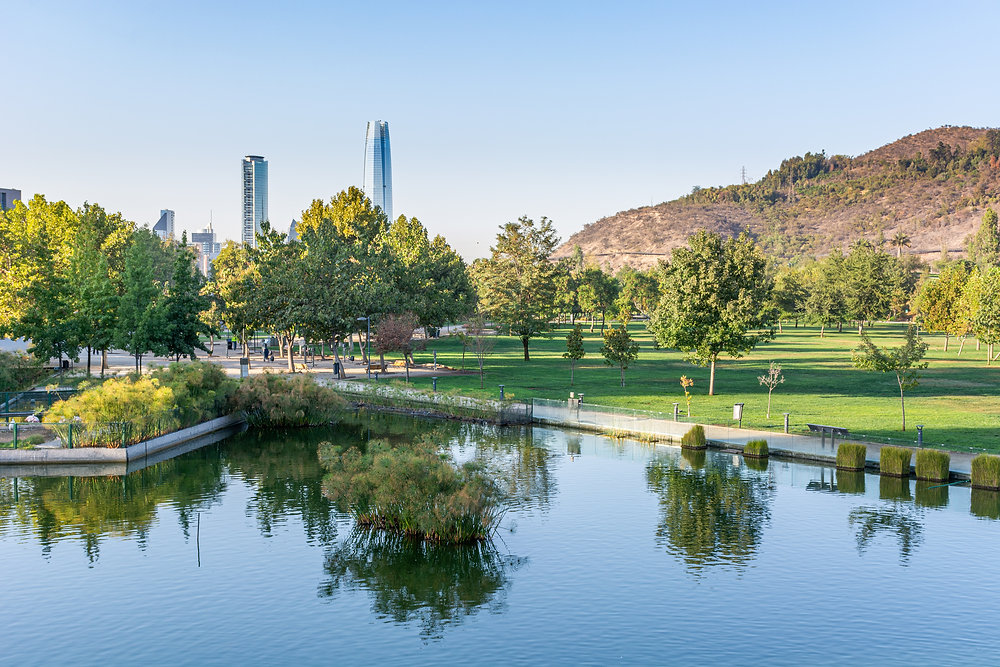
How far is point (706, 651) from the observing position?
66.7 ft

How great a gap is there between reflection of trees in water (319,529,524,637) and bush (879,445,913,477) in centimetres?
1820

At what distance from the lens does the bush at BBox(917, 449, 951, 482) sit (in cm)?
3538

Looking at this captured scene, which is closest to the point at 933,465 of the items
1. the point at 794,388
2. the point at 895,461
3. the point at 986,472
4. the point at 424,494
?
the point at 895,461

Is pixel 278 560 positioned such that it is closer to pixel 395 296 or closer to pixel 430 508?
pixel 430 508

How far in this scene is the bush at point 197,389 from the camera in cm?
4719

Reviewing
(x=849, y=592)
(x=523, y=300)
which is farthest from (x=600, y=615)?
(x=523, y=300)

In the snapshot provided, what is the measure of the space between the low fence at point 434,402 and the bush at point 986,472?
23.5 meters

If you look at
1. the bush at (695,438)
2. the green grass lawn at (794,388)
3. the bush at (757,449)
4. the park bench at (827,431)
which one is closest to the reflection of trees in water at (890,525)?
the park bench at (827,431)

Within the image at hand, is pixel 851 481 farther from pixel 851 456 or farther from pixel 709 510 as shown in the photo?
pixel 709 510

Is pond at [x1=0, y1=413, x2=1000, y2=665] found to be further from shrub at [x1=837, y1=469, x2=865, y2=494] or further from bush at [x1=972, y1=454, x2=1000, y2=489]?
bush at [x1=972, y1=454, x2=1000, y2=489]

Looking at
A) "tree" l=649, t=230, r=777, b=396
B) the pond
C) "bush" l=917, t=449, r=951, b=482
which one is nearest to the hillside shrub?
the pond

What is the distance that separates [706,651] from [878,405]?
38582 mm

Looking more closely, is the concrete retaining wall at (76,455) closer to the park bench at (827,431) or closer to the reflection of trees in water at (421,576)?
the reflection of trees in water at (421,576)

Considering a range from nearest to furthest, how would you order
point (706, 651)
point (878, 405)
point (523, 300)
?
point (706, 651)
point (878, 405)
point (523, 300)
